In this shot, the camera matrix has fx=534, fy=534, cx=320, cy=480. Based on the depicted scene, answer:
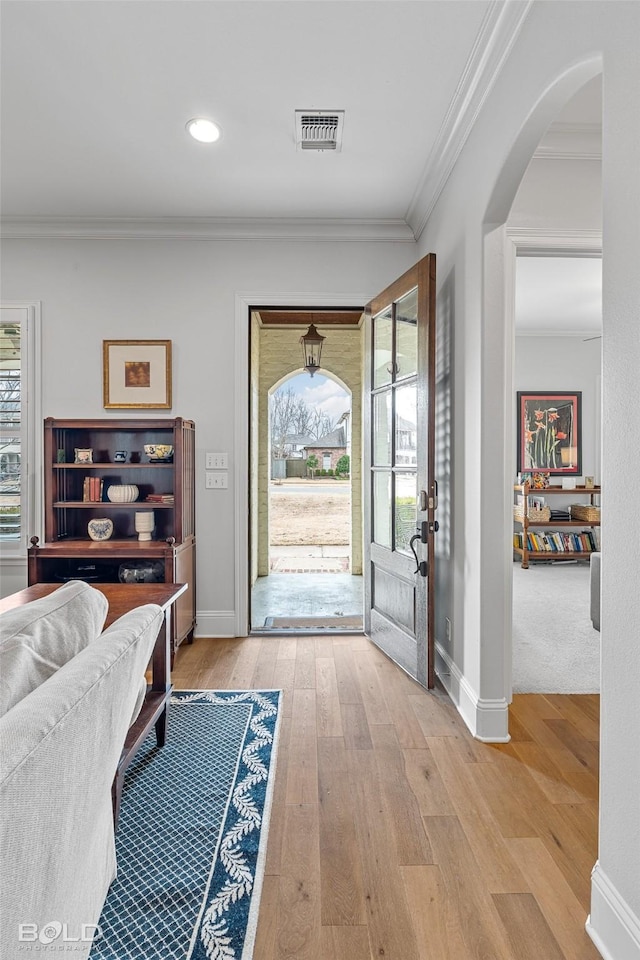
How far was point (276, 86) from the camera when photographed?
229 cm

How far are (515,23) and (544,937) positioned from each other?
279cm

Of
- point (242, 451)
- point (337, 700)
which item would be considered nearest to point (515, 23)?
point (242, 451)

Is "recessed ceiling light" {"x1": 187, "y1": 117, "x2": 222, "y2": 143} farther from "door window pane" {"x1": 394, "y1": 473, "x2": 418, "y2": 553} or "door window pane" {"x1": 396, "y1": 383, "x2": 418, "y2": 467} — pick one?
"door window pane" {"x1": 394, "y1": 473, "x2": 418, "y2": 553}

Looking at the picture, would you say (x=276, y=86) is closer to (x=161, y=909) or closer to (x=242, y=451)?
(x=242, y=451)

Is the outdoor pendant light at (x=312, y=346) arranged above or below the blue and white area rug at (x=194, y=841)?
above

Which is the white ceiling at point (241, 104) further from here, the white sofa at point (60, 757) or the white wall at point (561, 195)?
the white sofa at point (60, 757)

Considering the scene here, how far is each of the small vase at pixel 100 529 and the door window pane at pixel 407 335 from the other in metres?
2.10

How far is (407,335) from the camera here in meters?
3.12

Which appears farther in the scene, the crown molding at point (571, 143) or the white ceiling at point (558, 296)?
the white ceiling at point (558, 296)

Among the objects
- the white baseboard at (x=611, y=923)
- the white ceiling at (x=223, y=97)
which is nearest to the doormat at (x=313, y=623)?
the white baseboard at (x=611, y=923)

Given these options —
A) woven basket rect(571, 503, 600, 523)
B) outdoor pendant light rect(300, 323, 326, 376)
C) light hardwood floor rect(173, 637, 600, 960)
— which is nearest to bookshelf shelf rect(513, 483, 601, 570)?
woven basket rect(571, 503, 600, 523)

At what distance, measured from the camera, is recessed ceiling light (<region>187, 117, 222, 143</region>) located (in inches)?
100

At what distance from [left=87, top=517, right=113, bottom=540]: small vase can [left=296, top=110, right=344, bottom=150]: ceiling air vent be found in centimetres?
249

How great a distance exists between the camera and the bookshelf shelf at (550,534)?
21.2 feet
